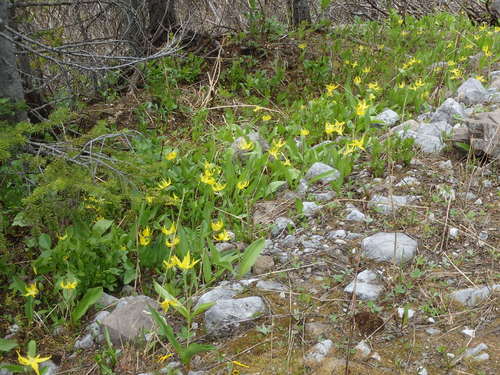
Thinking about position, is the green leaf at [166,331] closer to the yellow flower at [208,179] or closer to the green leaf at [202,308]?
the green leaf at [202,308]

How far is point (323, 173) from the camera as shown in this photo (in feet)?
11.8

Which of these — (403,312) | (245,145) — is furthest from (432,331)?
(245,145)

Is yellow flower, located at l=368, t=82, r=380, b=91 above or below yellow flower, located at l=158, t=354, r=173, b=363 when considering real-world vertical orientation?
above

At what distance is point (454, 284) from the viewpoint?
2510 mm

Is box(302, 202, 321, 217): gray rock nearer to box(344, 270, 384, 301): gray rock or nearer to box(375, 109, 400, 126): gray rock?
box(344, 270, 384, 301): gray rock

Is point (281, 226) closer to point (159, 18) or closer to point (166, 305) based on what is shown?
point (166, 305)

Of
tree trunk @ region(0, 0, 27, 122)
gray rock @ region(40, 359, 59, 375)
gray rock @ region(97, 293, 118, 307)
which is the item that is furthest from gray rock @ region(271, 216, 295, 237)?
tree trunk @ region(0, 0, 27, 122)

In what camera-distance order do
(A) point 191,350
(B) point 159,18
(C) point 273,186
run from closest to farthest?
(A) point 191,350 < (C) point 273,186 < (B) point 159,18

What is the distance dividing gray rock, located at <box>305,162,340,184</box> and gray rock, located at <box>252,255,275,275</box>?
93 cm

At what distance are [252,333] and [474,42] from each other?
5447mm

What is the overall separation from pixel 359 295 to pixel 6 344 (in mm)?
1600

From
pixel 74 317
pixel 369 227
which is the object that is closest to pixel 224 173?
pixel 369 227

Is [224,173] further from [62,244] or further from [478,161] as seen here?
[478,161]

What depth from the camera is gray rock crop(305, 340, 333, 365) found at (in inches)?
84.4
